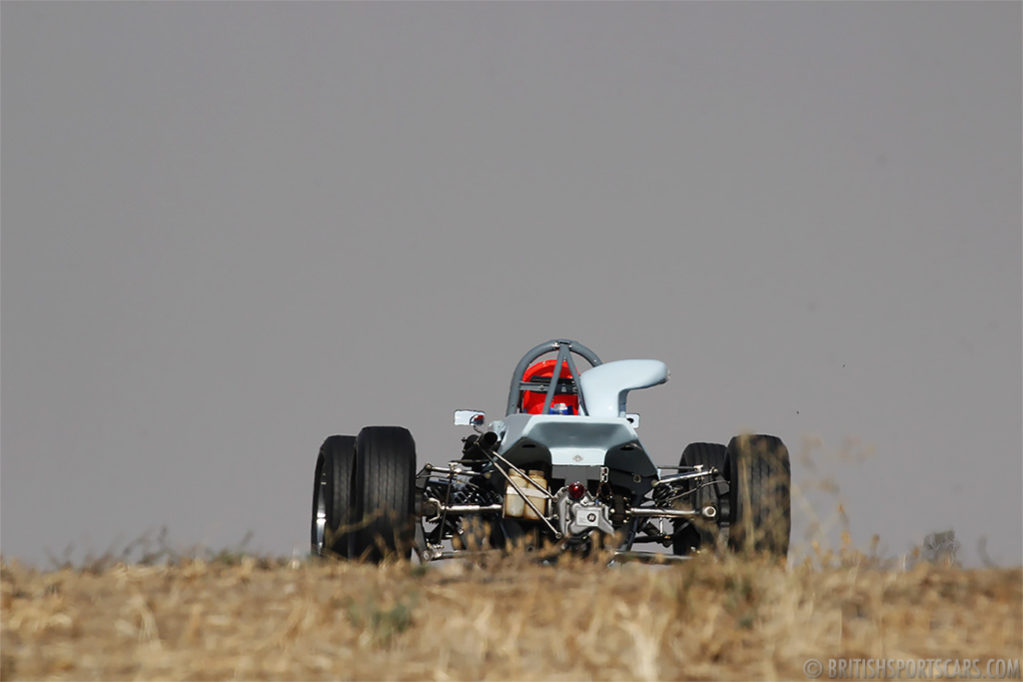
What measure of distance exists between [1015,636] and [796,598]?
1011 millimetres

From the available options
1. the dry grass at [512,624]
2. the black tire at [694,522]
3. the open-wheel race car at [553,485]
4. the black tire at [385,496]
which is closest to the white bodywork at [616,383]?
the open-wheel race car at [553,485]

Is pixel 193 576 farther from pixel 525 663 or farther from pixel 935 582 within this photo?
pixel 935 582

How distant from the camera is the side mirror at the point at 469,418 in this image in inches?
524

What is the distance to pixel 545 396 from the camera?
13.3 metres

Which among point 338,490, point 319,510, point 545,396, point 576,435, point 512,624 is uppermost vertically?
point 545,396

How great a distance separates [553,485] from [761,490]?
1849mm

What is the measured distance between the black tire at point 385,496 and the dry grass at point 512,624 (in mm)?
2820

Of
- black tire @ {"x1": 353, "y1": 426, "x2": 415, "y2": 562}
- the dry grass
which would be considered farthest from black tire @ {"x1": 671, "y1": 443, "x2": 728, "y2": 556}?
the dry grass

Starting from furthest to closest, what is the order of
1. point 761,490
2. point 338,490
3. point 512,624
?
1. point 338,490
2. point 761,490
3. point 512,624

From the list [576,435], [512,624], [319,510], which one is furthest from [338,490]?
[512,624]

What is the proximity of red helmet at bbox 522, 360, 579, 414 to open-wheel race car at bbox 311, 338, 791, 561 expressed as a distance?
0.02 m

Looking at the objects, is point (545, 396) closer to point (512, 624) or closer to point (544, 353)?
point (544, 353)

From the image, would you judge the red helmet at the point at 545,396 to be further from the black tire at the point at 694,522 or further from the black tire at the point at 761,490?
the black tire at the point at 761,490

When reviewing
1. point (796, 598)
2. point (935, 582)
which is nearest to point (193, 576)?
point (796, 598)
